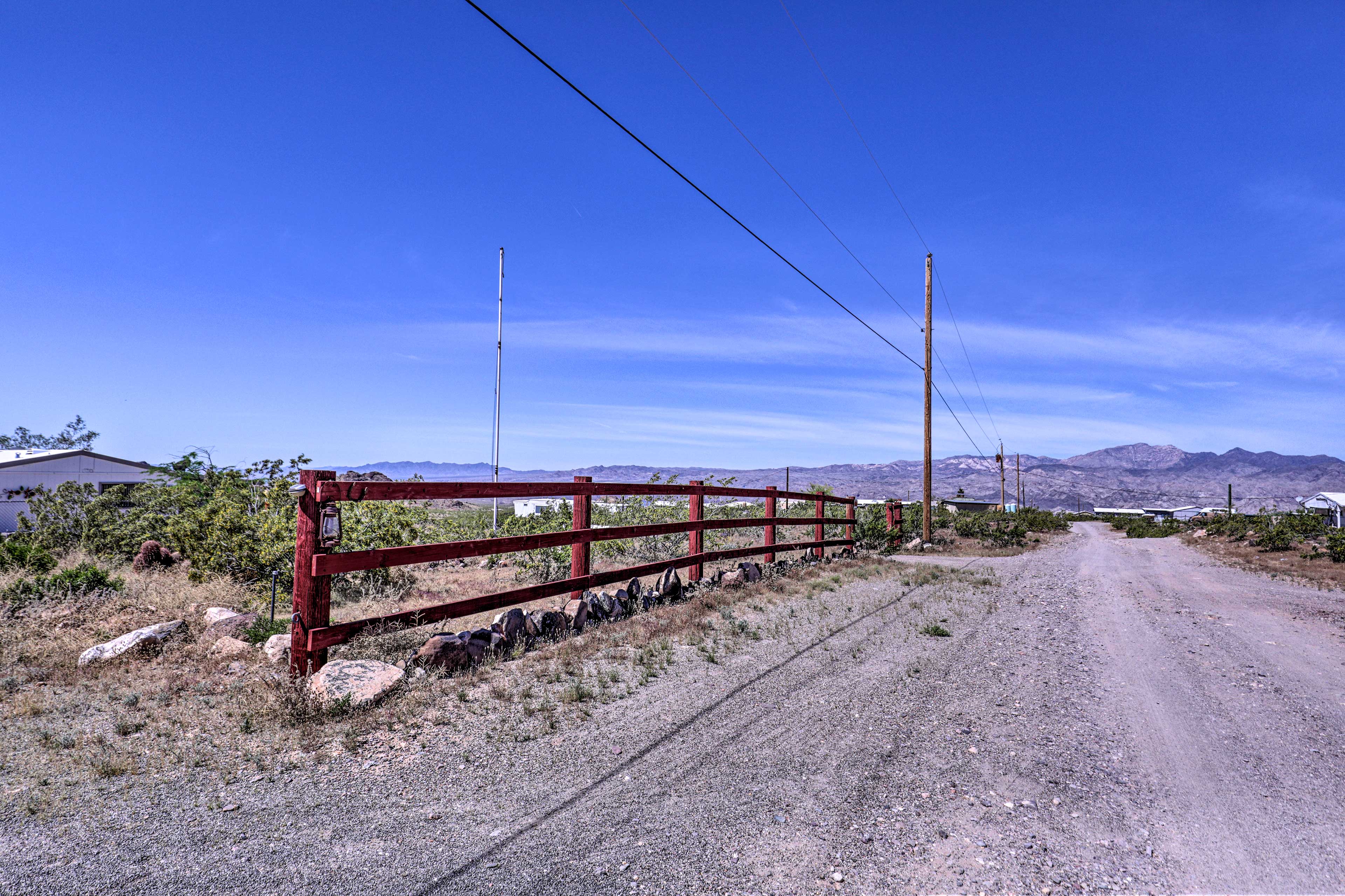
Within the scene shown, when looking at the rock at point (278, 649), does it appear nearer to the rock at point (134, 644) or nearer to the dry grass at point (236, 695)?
the dry grass at point (236, 695)

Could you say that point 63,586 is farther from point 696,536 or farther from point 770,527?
point 770,527

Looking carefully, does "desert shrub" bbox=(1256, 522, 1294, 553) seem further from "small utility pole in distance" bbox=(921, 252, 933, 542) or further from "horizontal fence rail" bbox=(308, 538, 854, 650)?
"horizontal fence rail" bbox=(308, 538, 854, 650)

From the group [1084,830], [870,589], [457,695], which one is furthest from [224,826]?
[870,589]

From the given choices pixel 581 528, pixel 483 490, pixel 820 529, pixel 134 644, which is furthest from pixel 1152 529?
pixel 134 644

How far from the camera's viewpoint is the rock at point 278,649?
18.2ft

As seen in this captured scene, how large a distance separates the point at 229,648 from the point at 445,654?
6.87 ft

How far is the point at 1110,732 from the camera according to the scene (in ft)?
15.3

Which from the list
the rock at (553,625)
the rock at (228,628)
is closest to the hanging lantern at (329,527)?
the rock at (228,628)

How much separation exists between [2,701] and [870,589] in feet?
33.8

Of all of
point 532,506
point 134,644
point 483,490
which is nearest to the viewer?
point 134,644

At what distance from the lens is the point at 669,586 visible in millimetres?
8914

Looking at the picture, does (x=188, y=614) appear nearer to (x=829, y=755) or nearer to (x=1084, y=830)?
(x=829, y=755)

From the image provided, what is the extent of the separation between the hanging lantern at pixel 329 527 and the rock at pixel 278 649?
110 centimetres

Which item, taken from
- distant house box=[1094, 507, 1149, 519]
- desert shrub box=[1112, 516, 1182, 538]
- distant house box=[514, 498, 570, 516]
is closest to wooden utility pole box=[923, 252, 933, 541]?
distant house box=[514, 498, 570, 516]
